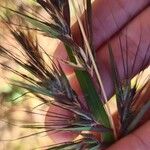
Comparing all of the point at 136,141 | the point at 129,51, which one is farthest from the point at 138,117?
the point at 129,51

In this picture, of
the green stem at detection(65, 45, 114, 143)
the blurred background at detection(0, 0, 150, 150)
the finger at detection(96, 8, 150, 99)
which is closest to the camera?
the green stem at detection(65, 45, 114, 143)

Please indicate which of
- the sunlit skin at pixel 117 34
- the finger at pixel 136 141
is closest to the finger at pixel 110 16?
the sunlit skin at pixel 117 34

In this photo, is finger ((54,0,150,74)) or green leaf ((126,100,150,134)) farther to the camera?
finger ((54,0,150,74))

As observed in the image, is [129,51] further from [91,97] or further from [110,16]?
[91,97]

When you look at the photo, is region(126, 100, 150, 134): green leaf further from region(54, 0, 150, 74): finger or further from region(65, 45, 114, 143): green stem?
region(54, 0, 150, 74): finger

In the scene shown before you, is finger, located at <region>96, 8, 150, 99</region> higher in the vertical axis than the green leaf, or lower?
higher

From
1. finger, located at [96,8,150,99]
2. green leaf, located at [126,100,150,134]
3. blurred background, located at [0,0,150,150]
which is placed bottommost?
blurred background, located at [0,0,150,150]

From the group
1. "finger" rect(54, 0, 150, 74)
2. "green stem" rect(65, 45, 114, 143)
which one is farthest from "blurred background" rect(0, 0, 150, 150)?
"green stem" rect(65, 45, 114, 143)
